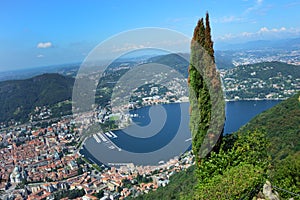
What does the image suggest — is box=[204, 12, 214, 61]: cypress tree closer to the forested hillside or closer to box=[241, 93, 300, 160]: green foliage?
the forested hillside

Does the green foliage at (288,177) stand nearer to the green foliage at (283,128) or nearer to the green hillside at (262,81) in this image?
the green foliage at (283,128)

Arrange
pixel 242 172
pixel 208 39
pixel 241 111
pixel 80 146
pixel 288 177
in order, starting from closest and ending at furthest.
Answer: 1. pixel 242 172
2. pixel 208 39
3. pixel 288 177
4. pixel 80 146
5. pixel 241 111

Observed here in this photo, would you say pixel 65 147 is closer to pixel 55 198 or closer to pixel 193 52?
pixel 55 198

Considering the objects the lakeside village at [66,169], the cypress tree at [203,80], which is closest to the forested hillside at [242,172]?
the cypress tree at [203,80]

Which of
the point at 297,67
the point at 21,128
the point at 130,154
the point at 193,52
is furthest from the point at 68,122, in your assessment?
the point at 297,67

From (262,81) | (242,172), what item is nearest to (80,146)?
(242,172)

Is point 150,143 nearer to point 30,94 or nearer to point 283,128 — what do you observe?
point 283,128
